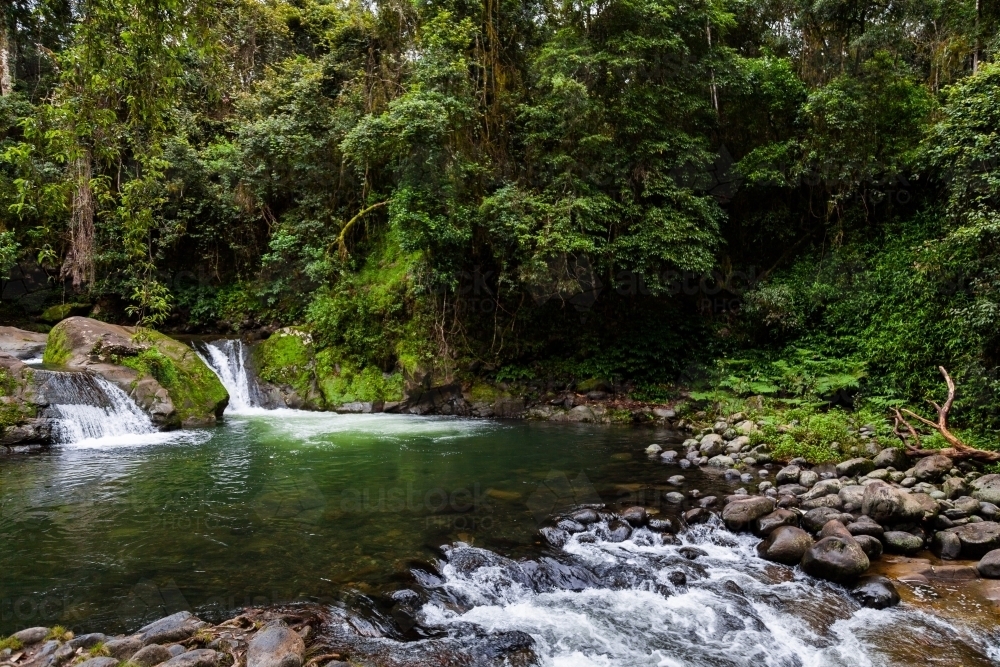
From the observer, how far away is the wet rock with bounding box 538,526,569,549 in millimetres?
6088

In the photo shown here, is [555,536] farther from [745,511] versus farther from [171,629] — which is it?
[171,629]

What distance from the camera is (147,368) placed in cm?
1154

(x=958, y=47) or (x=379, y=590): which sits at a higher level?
(x=958, y=47)

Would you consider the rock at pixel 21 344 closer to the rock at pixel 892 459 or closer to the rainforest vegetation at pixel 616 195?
the rainforest vegetation at pixel 616 195

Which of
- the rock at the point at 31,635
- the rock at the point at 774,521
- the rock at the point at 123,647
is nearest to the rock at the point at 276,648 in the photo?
the rock at the point at 123,647

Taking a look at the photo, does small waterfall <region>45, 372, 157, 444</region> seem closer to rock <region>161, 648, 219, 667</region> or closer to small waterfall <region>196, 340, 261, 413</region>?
small waterfall <region>196, 340, 261, 413</region>

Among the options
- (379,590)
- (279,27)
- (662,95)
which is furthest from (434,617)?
(279,27)

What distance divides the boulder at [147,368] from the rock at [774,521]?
34.5 ft

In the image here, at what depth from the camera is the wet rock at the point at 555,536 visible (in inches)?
240

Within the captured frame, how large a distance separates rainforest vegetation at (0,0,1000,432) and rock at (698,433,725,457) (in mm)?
2373

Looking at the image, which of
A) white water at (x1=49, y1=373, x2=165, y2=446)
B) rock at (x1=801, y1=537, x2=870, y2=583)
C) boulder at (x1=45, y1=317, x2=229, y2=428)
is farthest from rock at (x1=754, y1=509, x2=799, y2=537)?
boulder at (x1=45, y1=317, x2=229, y2=428)

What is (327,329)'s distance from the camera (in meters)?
14.7

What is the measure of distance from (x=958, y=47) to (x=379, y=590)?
15.8 meters

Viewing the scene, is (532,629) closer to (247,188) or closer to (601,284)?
(601,284)
